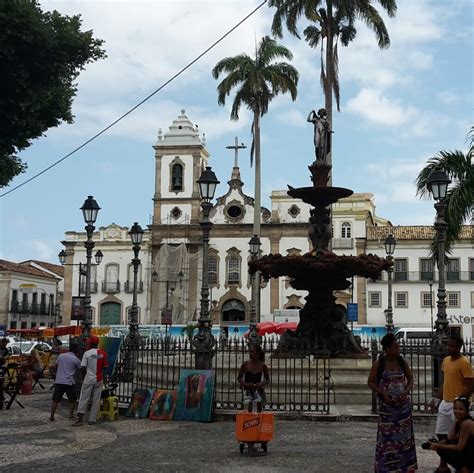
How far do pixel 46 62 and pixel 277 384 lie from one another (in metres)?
7.30

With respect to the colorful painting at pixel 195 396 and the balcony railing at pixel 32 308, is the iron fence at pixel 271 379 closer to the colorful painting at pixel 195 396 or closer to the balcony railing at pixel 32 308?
the colorful painting at pixel 195 396

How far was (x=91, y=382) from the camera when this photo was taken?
38.7 feet

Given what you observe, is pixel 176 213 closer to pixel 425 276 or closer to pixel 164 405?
pixel 425 276

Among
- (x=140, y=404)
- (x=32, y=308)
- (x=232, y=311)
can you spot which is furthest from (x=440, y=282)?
(x=32, y=308)

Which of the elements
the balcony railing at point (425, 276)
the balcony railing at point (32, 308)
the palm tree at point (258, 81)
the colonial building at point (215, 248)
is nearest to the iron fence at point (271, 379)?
the palm tree at point (258, 81)

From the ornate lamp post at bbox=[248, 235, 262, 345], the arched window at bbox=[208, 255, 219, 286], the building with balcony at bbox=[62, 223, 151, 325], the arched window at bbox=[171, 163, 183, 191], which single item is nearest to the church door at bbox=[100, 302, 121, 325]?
the building with balcony at bbox=[62, 223, 151, 325]

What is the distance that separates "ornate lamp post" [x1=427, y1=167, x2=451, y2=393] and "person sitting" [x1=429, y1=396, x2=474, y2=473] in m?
6.44

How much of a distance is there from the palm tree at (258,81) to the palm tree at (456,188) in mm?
19056

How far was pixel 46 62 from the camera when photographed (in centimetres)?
1327

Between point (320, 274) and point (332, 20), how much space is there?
1603 cm

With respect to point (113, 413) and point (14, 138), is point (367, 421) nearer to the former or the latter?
point (113, 413)

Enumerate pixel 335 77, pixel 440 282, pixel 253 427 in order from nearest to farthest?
pixel 253 427, pixel 440 282, pixel 335 77

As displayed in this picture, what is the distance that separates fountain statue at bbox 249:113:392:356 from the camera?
47.6 ft

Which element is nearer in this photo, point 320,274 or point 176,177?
point 320,274
